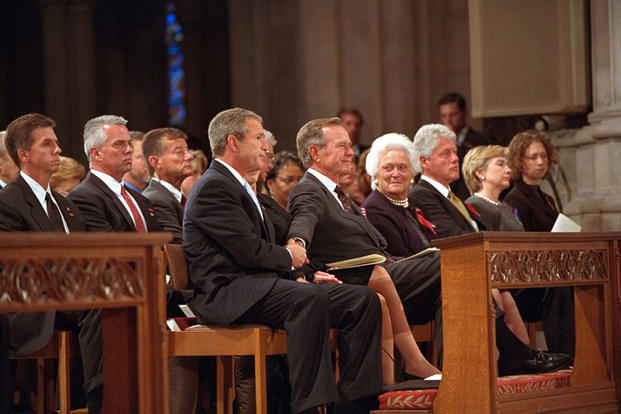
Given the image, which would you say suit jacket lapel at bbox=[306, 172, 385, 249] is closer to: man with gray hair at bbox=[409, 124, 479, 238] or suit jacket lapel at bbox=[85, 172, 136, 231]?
man with gray hair at bbox=[409, 124, 479, 238]

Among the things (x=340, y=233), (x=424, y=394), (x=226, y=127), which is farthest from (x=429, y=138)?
(x=424, y=394)

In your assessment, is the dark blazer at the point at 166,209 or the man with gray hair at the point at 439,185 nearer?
A: the dark blazer at the point at 166,209

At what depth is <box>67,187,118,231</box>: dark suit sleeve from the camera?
5.11m

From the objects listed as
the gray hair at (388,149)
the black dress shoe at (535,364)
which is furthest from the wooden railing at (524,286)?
the gray hair at (388,149)

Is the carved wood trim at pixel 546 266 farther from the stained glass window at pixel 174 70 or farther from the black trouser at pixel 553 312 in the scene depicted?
the stained glass window at pixel 174 70

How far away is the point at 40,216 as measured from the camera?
4688mm

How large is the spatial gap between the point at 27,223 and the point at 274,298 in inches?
47.8

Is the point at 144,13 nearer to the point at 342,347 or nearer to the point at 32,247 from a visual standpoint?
the point at 342,347

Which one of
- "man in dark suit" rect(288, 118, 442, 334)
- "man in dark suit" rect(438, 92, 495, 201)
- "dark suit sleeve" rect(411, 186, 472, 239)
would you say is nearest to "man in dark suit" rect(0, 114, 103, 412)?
"man in dark suit" rect(288, 118, 442, 334)

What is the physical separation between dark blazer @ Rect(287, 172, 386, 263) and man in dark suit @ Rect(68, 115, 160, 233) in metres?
A: 0.85

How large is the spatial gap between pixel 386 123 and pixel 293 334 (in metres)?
6.13

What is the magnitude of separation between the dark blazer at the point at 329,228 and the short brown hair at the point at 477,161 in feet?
6.13

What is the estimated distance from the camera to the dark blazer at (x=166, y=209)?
566cm

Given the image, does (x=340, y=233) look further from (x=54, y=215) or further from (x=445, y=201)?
(x=54, y=215)
